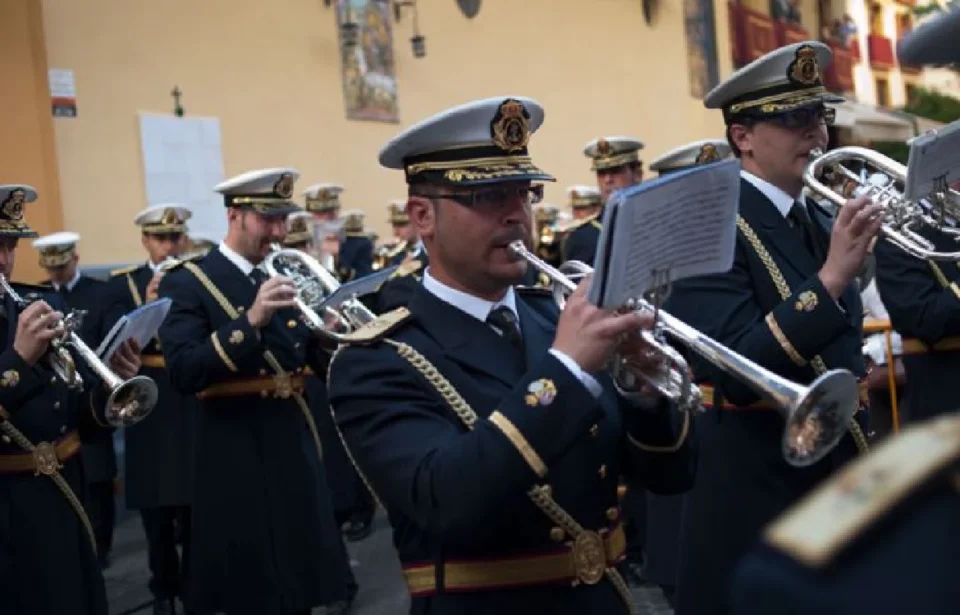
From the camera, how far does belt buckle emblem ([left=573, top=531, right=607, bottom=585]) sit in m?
2.61

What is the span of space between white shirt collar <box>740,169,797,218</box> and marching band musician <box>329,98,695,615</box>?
1175 millimetres

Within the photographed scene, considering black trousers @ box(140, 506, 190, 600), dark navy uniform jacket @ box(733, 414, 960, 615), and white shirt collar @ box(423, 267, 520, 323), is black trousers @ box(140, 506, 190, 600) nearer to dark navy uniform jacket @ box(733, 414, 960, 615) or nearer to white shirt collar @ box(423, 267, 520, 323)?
white shirt collar @ box(423, 267, 520, 323)

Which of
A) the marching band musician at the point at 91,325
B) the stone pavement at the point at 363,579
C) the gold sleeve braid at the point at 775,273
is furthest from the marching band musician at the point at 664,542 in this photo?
the marching band musician at the point at 91,325

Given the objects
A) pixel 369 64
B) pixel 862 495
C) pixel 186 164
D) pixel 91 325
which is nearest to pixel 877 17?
pixel 369 64

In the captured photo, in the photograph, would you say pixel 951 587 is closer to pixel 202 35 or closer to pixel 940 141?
pixel 940 141

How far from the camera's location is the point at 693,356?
12.1 feet

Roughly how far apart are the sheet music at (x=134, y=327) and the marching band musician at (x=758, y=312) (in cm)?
216

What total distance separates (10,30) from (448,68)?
21.9 feet

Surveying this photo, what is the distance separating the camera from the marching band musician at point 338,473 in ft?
27.2

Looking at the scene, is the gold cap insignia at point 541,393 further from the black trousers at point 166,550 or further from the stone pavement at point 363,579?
the black trousers at point 166,550

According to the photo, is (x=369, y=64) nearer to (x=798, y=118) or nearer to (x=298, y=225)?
(x=298, y=225)

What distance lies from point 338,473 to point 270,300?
10.7 ft

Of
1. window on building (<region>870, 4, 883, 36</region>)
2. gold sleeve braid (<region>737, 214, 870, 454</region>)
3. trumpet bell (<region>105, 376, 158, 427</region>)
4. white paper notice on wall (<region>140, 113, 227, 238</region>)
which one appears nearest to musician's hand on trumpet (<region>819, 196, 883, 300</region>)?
gold sleeve braid (<region>737, 214, 870, 454</region>)

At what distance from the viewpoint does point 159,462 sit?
7402 mm
